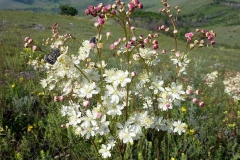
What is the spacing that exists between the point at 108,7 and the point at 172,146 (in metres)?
2.32

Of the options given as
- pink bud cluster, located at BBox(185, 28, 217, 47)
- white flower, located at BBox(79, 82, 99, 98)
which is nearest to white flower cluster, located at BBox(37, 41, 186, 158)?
white flower, located at BBox(79, 82, 99, 98)

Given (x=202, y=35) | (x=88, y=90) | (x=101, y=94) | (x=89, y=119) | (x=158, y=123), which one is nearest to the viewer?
(x=88, y=90)

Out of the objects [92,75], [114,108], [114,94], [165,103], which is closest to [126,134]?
[114,108]

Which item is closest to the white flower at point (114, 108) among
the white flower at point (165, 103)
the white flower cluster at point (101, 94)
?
the white flower cluster at point (101, 94)

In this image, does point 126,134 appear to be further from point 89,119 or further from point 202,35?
point 202,35

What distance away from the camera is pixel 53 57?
2.28 m

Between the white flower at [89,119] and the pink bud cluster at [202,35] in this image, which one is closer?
the white flower at [89,119]

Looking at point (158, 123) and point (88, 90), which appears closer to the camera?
point (88, 90)

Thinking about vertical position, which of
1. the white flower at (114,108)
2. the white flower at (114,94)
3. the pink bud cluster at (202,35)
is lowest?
the white flower at (114,108)

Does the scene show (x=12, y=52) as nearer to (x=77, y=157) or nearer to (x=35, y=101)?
(x=35, y=101)

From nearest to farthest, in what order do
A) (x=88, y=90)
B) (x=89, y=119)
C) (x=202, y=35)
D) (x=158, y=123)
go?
(x=88, y=90) < (x=89, y=119) < (x=158, y=123) < (x=202, y=35)

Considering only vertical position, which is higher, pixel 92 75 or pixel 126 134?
pixel 92 75

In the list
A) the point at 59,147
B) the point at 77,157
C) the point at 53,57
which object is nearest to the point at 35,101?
the point at 59,147

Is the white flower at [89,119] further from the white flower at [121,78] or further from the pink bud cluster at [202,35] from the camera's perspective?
the pink bud cluster at [202,35]
